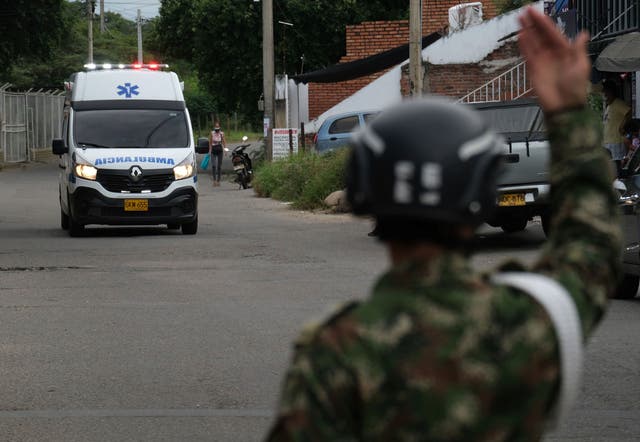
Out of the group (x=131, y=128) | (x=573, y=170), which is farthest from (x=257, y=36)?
A: (x=573, y=170)

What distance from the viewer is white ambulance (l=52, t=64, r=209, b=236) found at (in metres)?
20.6

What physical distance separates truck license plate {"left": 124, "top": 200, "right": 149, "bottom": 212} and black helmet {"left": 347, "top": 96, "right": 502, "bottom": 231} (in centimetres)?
1856

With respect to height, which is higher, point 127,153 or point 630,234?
point 127,153

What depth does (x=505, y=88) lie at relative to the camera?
32750 mm

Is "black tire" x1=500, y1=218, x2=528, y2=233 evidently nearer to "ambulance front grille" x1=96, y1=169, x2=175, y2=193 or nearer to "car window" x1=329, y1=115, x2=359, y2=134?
"ambulance front grille" x1=96, y1=169, x2=175, y2=193

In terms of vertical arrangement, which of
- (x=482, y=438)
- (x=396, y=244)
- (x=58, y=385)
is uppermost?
(x=396, y=244)

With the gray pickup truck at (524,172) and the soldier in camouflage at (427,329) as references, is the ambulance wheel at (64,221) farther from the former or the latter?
the soldier in camouflage at (427,329)

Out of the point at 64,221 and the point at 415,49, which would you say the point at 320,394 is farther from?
the point at 415,49

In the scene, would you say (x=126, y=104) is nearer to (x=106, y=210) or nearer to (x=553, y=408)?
(x=106, y=210)

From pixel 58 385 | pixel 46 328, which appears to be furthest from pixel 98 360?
pixel 46 328

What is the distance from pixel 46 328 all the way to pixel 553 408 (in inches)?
367

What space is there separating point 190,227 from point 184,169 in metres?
0.92

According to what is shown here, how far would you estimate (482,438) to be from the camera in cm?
218

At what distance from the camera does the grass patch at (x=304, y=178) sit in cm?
2658
